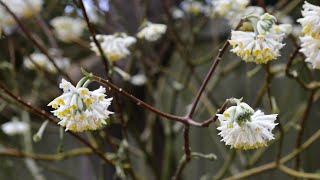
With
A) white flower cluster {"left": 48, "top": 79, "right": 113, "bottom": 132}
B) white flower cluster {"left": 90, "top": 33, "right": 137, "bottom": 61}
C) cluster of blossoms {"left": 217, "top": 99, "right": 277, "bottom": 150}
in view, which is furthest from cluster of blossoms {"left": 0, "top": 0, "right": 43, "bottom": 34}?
cluster of blossoms {"left": 217, "top": 99, "right": 277, "bottom": 150}

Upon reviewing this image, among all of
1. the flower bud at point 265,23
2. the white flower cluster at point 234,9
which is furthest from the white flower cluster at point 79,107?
the white flower cluster at point 234,9

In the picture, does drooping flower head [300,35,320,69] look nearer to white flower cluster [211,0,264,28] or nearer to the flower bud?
the flower bud

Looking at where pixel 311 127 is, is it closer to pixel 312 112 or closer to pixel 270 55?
pixel 312 112

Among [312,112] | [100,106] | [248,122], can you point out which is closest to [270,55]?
[248,122]

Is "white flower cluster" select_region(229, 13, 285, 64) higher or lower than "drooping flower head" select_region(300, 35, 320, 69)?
lower

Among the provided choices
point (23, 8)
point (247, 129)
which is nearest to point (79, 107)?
point (247, 129)

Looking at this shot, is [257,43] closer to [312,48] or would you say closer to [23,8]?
[312,48]

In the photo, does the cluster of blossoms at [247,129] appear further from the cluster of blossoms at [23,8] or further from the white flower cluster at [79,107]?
the cluster of blossoms at [23,8]
